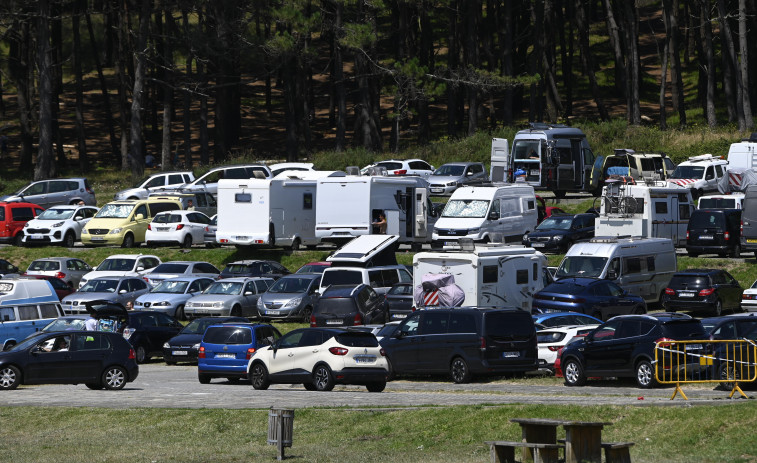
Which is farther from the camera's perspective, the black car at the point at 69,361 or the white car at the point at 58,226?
the white car at the point at 58,226

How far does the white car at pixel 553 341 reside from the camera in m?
26.0

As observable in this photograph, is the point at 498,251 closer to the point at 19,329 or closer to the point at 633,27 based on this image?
the point at 19,329

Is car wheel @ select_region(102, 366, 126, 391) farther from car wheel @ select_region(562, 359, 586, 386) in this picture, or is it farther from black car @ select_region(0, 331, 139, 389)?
car wheel @ select_region(562, 359, 586, 386)

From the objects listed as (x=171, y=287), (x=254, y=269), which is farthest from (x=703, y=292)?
(x=171, y=287)

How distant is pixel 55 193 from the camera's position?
5150 cm

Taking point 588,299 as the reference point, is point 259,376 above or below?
below

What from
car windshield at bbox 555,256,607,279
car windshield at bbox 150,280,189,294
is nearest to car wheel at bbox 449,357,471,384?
car windshield at bbox 555,256,607,279

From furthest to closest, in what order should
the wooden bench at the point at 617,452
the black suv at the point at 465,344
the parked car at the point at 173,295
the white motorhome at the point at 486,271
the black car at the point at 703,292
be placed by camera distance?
the parked car at the point at 173,295 → the black car at the point at 703,292 → the white motorhome at the point at 486,271 → the black suv at the point at 465,344 → the wooden bench at the point at 617,452

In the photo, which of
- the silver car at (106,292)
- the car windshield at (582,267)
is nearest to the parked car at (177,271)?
the silver car at (106,292)

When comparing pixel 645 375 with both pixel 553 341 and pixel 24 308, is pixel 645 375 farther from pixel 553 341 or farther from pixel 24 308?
pixel 24 308

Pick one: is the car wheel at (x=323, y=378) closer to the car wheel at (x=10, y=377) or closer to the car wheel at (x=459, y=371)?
the car wheel at (x=459, y=371)

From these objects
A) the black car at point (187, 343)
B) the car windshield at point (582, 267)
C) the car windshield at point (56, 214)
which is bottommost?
the black car at point (187, 343)

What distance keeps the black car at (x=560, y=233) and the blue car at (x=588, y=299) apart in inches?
318

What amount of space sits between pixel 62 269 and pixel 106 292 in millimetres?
4814
